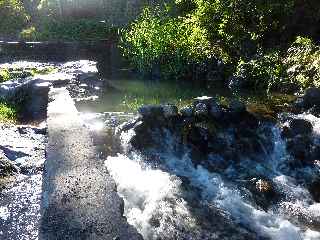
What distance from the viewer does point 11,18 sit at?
1375 inches

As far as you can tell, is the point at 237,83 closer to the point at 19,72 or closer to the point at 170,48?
the point at 170,48

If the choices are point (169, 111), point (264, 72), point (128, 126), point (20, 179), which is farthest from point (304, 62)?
point (20, 179)

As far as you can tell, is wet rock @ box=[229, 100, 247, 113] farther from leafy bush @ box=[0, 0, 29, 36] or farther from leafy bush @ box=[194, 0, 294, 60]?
leafy bush @ box=[0, 0, 29, 36]

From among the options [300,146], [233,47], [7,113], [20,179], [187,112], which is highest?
[233,47]

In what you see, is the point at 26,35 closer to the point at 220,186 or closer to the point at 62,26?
the point at 62,26

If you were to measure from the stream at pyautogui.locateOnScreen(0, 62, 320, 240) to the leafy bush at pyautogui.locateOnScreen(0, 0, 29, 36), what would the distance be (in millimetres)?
23921

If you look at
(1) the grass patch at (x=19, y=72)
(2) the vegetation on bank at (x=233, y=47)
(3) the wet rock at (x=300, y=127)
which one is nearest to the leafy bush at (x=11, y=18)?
(2) the vegetation on bank at (x=233, y=47)

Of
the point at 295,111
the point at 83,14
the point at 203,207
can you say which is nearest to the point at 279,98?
the point at 295,111

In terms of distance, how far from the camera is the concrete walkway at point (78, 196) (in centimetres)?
435

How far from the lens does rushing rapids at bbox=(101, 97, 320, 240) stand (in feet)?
21.0

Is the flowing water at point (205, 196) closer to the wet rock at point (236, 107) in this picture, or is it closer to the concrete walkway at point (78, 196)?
the wet rock at point (236, 107)

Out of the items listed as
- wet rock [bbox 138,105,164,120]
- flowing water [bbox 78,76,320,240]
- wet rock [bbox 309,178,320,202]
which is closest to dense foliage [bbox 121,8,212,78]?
wet rock [bbox 138,105,164,120]

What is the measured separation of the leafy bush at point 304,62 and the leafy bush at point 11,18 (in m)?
23.9

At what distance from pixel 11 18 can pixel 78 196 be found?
33.0 m
